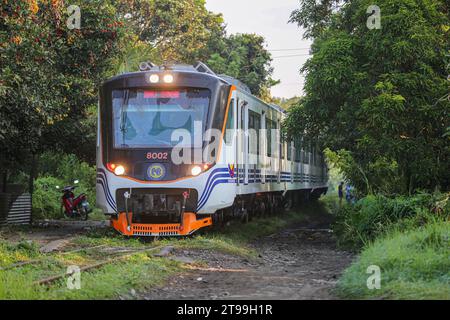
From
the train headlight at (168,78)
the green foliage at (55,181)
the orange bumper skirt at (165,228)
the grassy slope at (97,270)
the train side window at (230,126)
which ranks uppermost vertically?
the train headlight at (168,78)

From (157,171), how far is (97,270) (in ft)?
14.8

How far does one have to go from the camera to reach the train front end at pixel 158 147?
13656 mm

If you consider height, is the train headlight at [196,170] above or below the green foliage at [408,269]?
above

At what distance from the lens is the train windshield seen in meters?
13.7

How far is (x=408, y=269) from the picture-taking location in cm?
808

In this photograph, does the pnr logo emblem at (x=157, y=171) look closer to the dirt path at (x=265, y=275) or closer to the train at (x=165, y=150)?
the train at (x=165, y=150)

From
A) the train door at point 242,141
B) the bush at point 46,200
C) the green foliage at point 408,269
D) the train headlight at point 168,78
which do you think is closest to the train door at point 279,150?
the train door at point 242,141

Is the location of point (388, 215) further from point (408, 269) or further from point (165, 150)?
point (408, 269)

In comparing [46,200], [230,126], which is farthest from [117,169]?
[46,200]

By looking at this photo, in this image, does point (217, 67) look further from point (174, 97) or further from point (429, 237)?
point (429, 237)

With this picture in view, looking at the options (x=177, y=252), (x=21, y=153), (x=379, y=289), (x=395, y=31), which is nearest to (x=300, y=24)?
(x=395, y=31)

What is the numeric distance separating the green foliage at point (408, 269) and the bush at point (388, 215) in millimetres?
2692

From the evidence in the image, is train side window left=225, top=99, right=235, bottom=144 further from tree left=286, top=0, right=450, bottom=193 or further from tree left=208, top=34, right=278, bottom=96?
tree left=208, top=34, right=278, bottom=96
